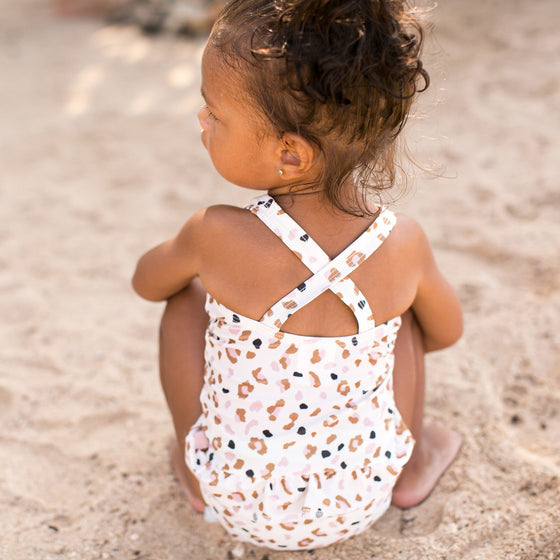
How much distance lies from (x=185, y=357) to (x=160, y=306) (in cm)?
92

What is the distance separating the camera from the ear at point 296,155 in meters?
1.25

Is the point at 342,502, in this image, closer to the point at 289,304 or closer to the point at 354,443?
the point at 354,443

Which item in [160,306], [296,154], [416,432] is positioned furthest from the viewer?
[160,306]

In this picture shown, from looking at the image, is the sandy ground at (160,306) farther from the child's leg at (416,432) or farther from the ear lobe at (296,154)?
the ear lobe at (296,154)

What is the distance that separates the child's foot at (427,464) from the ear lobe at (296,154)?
0.92 metres

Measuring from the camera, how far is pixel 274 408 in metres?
1.42

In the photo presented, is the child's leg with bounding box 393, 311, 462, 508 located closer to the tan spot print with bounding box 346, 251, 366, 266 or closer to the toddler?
the toddler

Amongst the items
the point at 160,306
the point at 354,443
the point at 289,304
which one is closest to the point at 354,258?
the point at 289,304

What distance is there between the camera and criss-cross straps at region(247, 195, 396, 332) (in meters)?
1.32

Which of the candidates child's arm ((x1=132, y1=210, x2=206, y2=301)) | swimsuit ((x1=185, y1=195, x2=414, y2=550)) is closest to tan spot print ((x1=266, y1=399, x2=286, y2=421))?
swimsuit ((x1=185, y1=195, x2=414, y2=550))

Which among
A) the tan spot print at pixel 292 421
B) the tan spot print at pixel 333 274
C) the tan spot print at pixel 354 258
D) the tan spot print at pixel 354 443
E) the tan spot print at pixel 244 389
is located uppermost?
the tan spot print at pixel 354 258

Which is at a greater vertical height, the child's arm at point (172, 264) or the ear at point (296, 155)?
the ear at point (296, 155)

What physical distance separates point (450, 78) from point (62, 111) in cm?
224

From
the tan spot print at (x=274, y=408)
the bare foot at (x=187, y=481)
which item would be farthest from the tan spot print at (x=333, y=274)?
the bare foot at (x=187, y=481)
